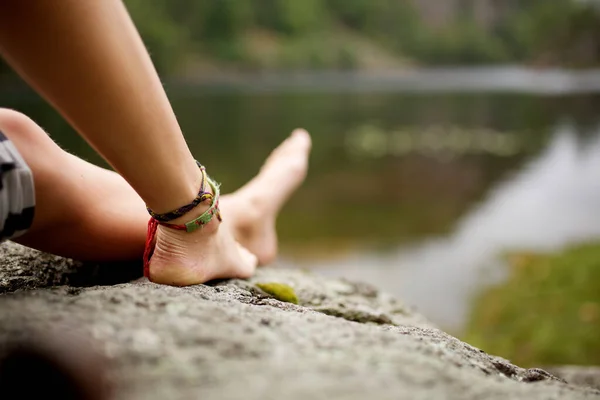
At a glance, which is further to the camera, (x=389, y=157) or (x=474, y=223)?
(x=389, y=157)

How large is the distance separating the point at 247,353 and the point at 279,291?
0.50 meters

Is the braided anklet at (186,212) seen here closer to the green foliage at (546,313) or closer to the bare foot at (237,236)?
the bare foot at (237,236)

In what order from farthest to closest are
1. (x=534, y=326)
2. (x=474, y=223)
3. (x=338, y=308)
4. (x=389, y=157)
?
(x=389, y=157), (x=474, y=223), (x=534, y=326), (x=338, y=308)

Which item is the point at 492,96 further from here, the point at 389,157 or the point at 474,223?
the point at 474,223

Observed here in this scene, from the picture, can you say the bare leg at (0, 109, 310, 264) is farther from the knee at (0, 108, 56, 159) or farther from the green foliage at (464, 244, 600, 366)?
the green foliage at (464, 244, 600, 366)

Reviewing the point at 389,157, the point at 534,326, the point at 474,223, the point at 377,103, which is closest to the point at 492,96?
the point at 377,103

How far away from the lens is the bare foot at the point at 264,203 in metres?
1.22

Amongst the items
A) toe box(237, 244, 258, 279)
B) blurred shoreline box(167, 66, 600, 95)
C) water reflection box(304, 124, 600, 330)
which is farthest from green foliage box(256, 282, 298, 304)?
blurred shoreline box(167, 66, 600, 95)

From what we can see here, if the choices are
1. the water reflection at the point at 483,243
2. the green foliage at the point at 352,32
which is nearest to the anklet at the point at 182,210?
the water reflection at the point at 483,243

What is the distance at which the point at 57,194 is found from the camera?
724mm

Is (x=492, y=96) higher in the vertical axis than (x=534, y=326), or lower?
higher

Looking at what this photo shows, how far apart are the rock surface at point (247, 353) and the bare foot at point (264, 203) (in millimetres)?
523

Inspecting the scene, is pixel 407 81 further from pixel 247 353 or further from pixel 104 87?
pixel 247 353

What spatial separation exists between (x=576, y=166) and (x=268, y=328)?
310 inches
